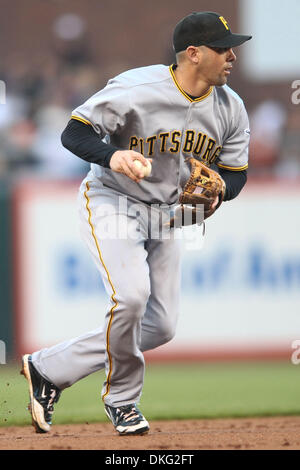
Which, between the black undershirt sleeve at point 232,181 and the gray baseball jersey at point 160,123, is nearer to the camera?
the gray baseball jersey at point 160,123

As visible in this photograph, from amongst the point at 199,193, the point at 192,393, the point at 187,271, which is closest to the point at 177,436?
the point at 199,193

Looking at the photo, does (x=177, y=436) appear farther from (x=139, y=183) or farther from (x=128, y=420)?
(x=139, y=183)

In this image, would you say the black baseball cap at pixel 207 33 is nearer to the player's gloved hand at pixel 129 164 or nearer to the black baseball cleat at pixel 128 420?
the player's gloved hand at pixel 129 164

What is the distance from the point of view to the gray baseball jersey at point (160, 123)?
4.52 m

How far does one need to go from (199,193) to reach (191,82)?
524 mm

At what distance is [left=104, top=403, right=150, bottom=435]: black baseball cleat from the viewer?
4.57m

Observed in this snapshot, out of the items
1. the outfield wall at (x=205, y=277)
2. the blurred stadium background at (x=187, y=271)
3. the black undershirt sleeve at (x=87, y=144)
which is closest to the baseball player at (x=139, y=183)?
the black undershirt sleeve at (x=87, y=144)

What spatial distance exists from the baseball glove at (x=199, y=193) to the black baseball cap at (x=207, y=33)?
53cm

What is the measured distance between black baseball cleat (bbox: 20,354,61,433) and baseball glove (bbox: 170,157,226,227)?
0.99 metres

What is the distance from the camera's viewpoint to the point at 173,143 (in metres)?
4.66

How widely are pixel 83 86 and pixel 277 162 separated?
7.21 ft

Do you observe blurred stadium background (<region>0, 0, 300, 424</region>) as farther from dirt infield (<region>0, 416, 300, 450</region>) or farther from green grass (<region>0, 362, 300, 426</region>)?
dirt infield (<region>0, 416, 300, 450</region>)
